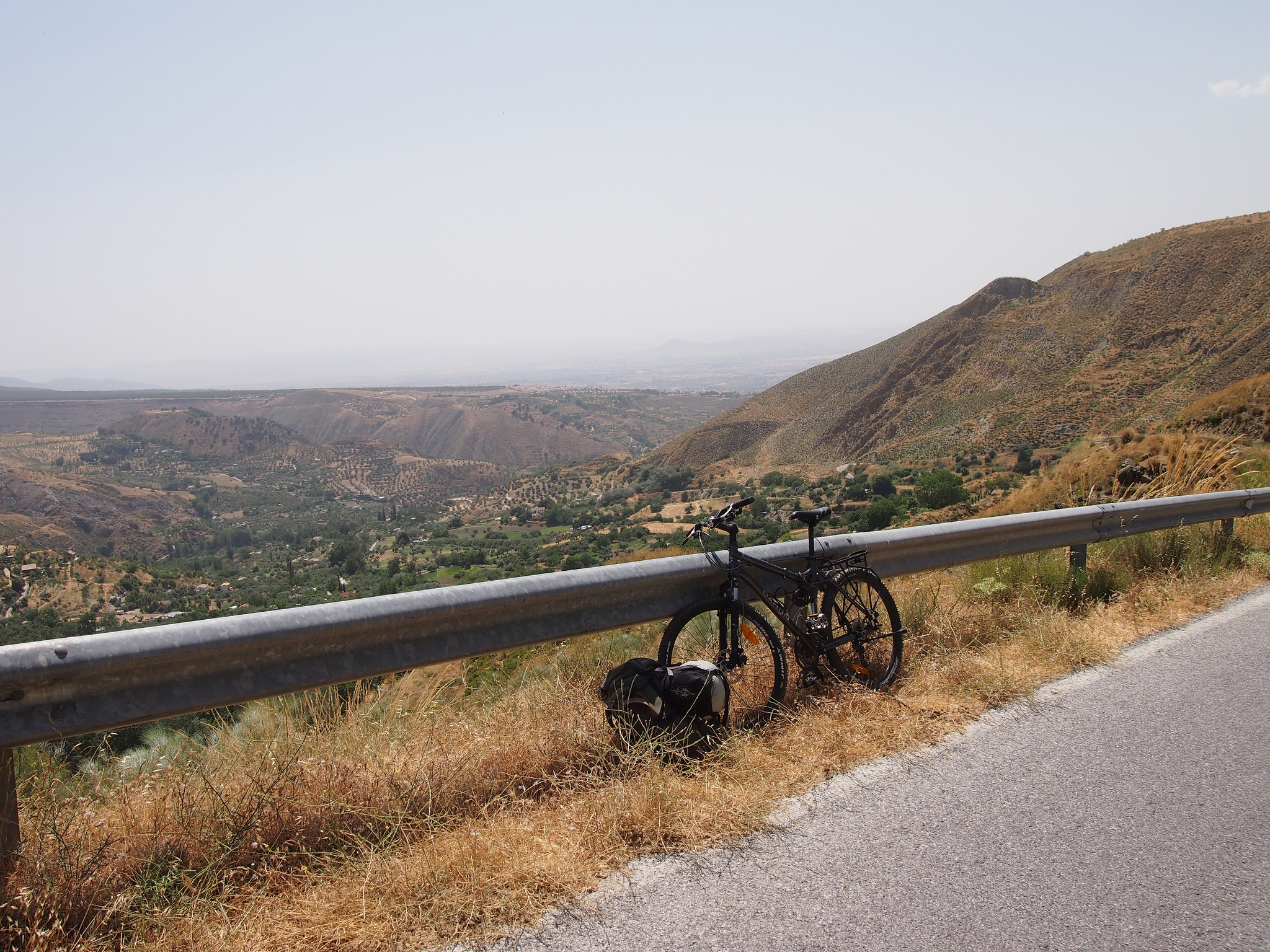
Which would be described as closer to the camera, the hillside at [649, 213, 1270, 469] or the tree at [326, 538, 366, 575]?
the tree at [326, 538, 366, 575]

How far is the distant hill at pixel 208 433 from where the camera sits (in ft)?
576

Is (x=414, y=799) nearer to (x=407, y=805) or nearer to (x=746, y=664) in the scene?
(x=407, y=805)

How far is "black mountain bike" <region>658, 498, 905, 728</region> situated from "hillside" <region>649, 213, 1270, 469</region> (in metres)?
42.8

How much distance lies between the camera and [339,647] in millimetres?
2854

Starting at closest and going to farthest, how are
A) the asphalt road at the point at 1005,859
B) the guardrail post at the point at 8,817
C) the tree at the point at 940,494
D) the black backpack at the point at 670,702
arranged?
the asphalt road at the point at 1005,859, the guardrail post at the point at 8,817, the black backpack at the point at 670,702, the tree at the point at 940,494

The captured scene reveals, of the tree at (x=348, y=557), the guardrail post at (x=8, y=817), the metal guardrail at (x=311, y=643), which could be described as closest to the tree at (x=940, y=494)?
the metal guardrail at (x=311, y=643)

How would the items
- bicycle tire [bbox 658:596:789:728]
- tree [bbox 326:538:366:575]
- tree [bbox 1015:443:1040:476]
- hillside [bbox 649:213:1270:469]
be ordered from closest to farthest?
bicycle tire [bbox 658:596:789:728] → tree [bbox 1015:443:1040:476] → tree [bbox 326:538:366:575] → hillside [bbox 649:213:1270:469]

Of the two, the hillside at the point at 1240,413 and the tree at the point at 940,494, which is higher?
the hillside at the point at 1240,413

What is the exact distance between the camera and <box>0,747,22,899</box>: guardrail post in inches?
88.6

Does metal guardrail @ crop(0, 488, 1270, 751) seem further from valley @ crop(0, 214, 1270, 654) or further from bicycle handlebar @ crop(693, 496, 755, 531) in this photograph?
valley @ crop(0, 214, 1270, 654)

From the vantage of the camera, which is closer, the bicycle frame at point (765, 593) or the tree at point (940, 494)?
the bicycle frame at point (765, 593)

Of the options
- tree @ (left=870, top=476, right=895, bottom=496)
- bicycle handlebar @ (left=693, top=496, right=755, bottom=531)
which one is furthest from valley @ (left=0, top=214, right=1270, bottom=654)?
bicycle handlebar @ (left=693, top=496, right=755, bottom=531)

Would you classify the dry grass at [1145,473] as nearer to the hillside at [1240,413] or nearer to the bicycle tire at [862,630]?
the bicycle tire at [862,630]

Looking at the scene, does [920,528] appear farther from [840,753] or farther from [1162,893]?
[1162,893]
